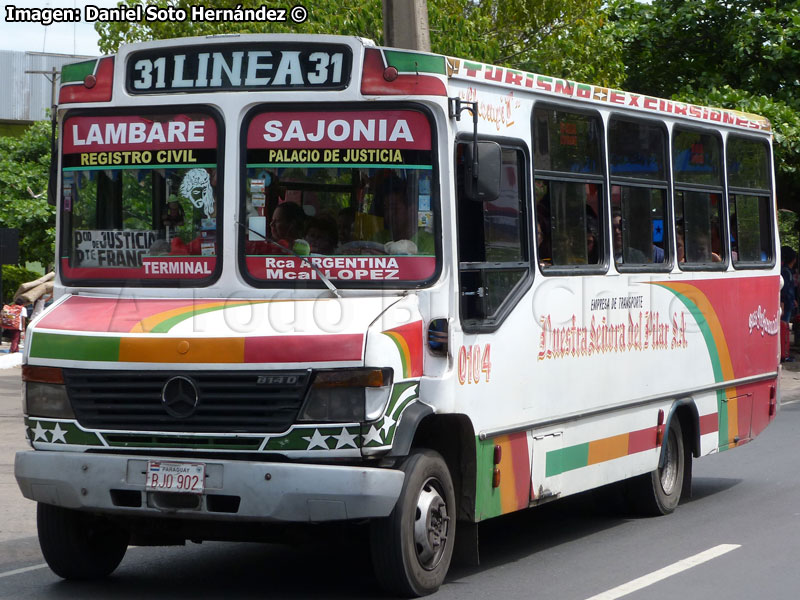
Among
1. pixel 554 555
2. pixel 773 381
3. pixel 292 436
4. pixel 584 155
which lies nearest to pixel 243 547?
pixel 554 555

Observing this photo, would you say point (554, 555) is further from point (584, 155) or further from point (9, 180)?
point (9, 180)

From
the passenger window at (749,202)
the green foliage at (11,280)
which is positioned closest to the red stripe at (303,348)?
the passenger window at (749,202)

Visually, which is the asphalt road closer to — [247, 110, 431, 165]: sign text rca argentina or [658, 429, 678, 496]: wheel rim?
[658, 429, 678, 496]: wheel rim

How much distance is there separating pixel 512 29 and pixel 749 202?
11175mm

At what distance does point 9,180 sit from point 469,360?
34.9m

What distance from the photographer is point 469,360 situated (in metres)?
7.16

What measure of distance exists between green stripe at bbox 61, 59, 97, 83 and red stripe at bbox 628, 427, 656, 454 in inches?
164

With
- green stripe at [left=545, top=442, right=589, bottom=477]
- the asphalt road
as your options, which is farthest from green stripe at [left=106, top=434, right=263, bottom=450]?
green stripe at [left=545, top=442, right=589, bottom=477]

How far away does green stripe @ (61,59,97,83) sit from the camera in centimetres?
744

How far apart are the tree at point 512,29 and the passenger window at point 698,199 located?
9156 millimetres

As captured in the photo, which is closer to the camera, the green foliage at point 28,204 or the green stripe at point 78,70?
the green stripe at point 78,70

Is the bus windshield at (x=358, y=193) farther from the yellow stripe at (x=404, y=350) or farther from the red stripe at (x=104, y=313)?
the red stripe at (x=104, y=313)

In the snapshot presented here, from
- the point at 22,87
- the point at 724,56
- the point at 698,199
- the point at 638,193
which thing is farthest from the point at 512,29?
the point at 22,87

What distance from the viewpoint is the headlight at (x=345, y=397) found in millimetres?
6391
